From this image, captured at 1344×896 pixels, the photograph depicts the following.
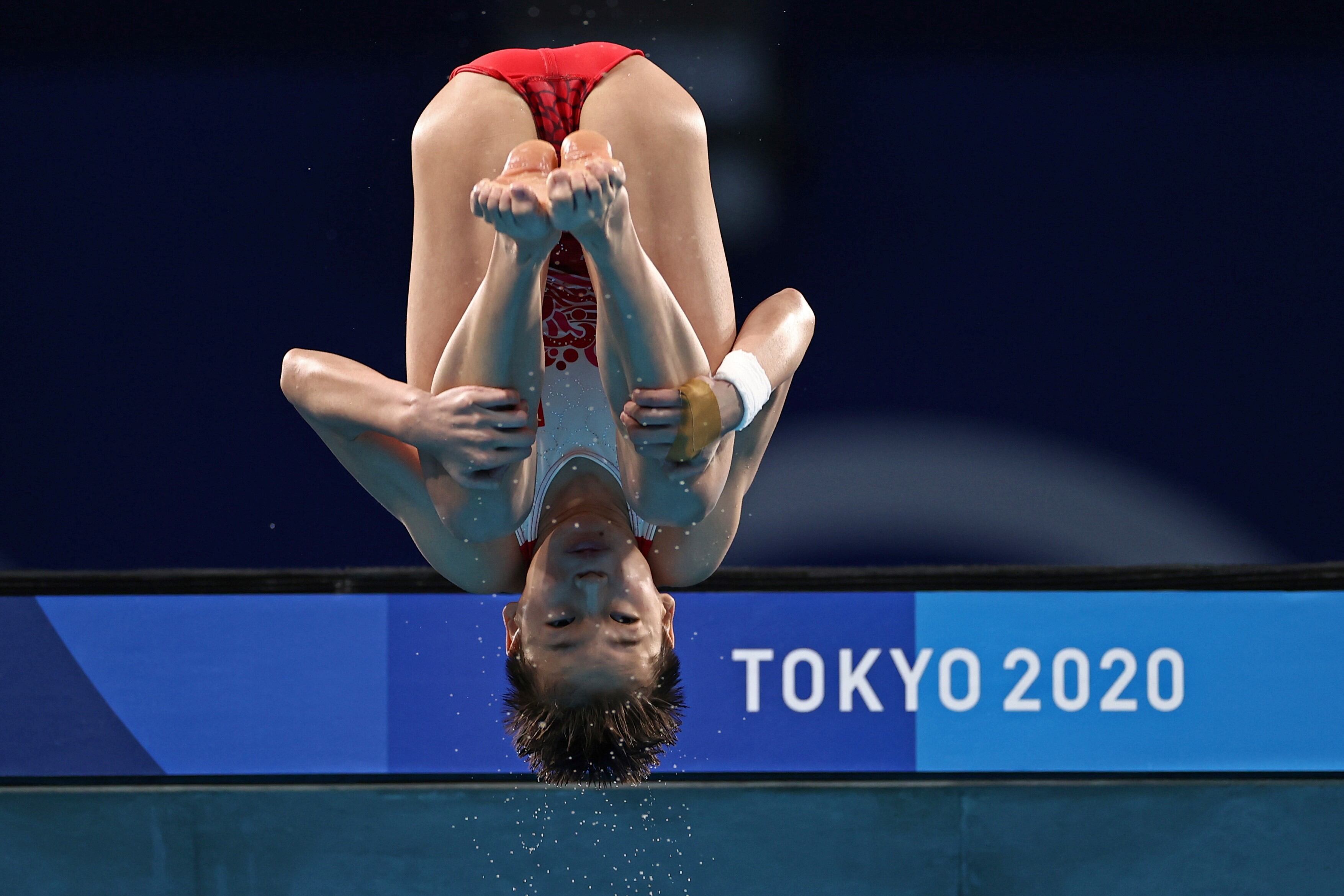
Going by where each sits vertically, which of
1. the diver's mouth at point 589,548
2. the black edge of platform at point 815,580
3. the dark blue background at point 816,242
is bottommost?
the diver's mouth at point 589,548

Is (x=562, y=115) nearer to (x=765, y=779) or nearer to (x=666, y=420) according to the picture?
(x=666, y=420)

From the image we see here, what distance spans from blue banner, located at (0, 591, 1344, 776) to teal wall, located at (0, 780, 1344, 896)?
8cm

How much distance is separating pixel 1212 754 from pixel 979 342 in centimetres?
138

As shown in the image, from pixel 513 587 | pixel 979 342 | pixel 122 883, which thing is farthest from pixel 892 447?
pixel 122 883

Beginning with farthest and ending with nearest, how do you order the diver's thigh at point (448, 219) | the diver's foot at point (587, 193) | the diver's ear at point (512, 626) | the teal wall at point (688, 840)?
the teal wall at point (688, 840), the diver's ear at point (512, 626), the diver's thigh at point (448, 219), the diver's foot at point (587, 193)

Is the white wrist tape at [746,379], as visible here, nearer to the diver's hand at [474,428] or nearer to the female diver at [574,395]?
the female diver at [574,395]

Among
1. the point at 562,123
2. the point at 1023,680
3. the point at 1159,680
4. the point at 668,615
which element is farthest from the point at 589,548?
the point at 1159,680

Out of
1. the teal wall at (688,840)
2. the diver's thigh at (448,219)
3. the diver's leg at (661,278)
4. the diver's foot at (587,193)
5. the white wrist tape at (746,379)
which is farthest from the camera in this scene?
the teal wall at (688,840)

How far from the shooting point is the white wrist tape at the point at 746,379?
81.9 inches

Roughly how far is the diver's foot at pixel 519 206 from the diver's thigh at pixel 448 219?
35 centimetres

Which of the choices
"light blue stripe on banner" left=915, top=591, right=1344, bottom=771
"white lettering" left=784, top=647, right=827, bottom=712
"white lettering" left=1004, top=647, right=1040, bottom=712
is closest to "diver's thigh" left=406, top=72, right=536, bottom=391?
"white lettering" left=784, top=647, right=827, bottom=712

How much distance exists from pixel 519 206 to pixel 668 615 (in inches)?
35.3

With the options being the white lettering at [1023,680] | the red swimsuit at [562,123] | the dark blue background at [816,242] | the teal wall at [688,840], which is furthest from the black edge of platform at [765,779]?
the red swimsuit at [562,123]

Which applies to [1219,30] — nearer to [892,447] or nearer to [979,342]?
[979,342]
